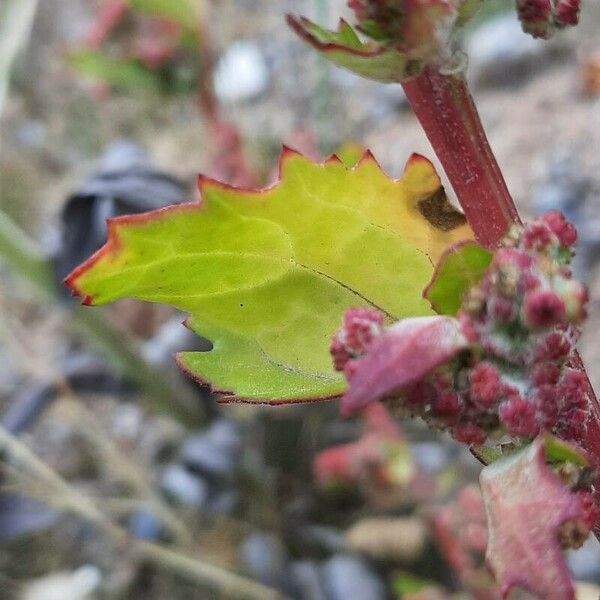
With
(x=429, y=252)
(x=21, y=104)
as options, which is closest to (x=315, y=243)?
(x=429, y=252)

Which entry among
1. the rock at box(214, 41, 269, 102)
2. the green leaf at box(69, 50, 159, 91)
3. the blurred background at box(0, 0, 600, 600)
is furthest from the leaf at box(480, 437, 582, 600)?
the rock at box(214, 41, 269, 102)

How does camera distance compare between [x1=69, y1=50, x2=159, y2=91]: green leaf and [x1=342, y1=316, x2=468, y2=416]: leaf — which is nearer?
[x1=342, y1=316, x2=468, y2=416]: leaf

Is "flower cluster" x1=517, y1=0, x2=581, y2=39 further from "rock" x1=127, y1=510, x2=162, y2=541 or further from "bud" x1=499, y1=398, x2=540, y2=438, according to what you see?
"rock" x1=127, y1=510, x2=162, y2=541

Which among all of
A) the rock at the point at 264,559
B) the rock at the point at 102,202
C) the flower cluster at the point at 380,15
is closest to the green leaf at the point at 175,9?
the rock at the point at 102,202

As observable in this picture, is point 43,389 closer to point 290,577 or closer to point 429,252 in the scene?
point 290,577

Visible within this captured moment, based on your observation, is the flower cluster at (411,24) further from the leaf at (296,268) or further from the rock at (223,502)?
the rock at (223,502)

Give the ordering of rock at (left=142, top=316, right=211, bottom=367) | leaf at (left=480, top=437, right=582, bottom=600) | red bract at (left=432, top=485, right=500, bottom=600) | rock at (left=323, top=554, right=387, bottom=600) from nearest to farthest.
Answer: leaf at (left=480, top=437, right=582, bottom=600), red bract at (left=432, top=485, right=500, bottom=600), rock at (left=323, top=554, right=387, bottom=600), rock at (left=142, top=316, right=211, bottom=367)
